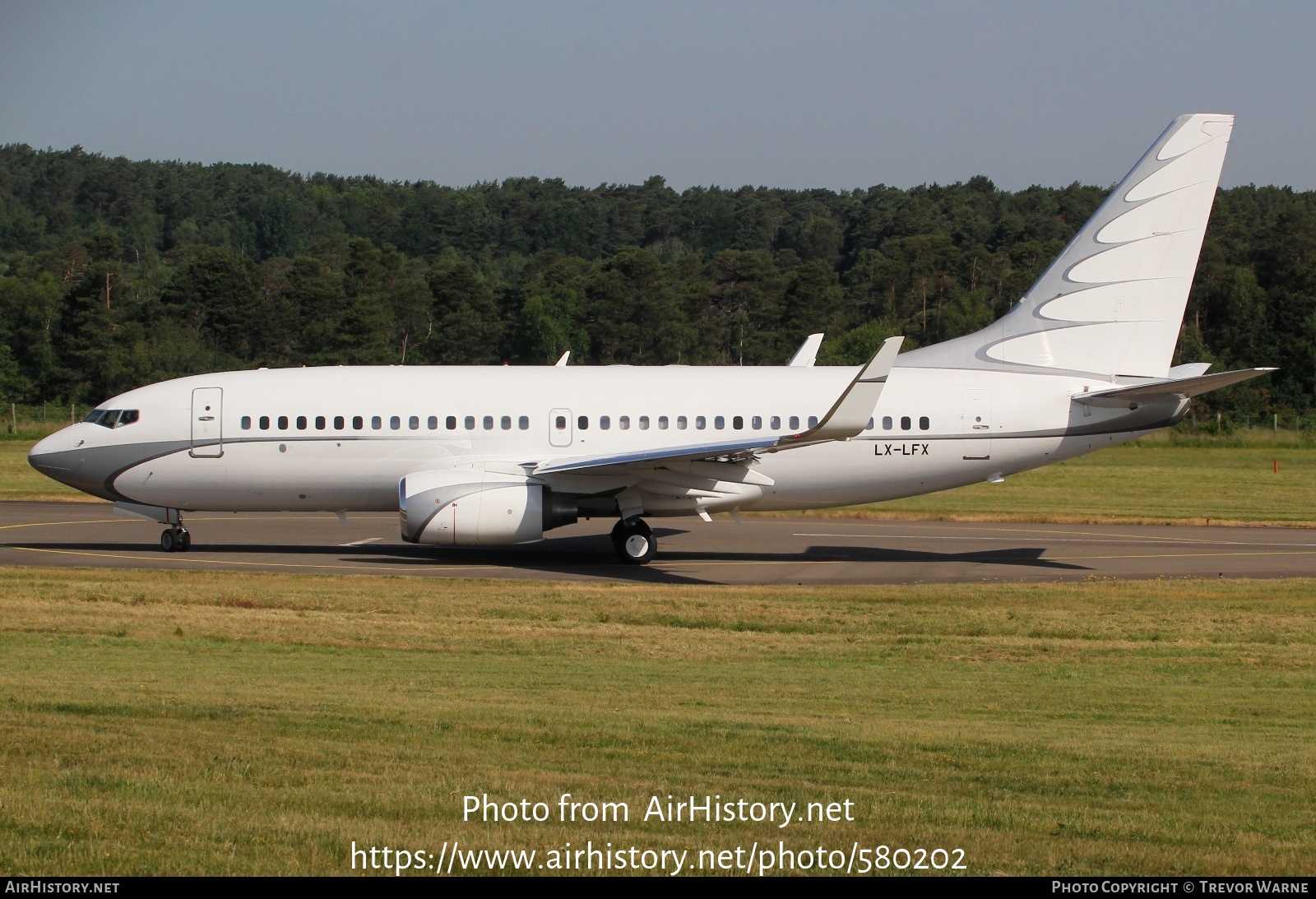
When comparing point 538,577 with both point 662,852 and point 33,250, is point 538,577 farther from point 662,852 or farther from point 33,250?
point 33,250

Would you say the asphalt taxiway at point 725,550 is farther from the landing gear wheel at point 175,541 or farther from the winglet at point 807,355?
the winglet at point 807,355

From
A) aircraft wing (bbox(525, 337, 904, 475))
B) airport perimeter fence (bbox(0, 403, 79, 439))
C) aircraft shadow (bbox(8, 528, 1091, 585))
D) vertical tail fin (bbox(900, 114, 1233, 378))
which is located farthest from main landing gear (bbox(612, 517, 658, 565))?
airport perimeter fence (bbox(0, 403, 79, 439))

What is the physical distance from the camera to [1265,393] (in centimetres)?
7356

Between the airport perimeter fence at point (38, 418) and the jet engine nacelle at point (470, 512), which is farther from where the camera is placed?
the airport perimeter fence at point (38, 418)

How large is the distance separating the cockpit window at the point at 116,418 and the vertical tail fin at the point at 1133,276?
16342 millimetres

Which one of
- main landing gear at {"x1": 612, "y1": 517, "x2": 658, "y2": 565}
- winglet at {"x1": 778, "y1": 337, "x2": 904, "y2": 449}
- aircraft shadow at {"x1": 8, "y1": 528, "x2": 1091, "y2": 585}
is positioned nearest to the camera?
winglet at {"x1": 778, "y1": 337, "x2": 904, "y2": 449}

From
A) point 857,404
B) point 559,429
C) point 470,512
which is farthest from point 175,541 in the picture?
point 857,404

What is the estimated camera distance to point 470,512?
24719 mm

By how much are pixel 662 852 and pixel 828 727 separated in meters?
4.49

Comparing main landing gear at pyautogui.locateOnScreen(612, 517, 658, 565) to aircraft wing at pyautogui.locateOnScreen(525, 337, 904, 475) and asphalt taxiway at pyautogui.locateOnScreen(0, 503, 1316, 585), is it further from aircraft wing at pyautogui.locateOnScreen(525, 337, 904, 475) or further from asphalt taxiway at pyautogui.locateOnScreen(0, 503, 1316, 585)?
aircraft wing at pyautogui.locateOnScreen(525, 337, 904, 475)

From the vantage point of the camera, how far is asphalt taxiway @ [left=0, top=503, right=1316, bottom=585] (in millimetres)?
25266

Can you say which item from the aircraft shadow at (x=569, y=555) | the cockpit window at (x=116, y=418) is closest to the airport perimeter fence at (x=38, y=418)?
the cockpit window at (x=116, y=418)

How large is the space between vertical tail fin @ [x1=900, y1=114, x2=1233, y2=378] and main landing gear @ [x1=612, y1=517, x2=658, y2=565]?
7.13 m

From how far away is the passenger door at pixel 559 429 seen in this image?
87.4 ft
